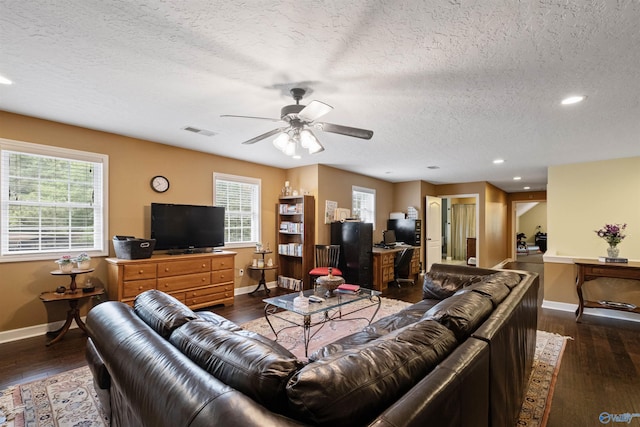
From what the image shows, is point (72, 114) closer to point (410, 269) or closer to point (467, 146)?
point (467, 146)

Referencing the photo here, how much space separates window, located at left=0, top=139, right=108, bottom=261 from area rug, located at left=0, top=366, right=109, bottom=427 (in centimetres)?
160

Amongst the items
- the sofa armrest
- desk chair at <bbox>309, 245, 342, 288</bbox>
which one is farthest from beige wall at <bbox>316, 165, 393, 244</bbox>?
the sofa armrest

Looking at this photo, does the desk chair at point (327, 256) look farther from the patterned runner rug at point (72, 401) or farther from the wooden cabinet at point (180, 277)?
the patterned runner rug at point (72, 401)

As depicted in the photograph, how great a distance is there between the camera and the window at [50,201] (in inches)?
124

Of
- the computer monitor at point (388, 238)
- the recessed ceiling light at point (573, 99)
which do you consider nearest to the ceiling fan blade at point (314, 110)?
the recessed ceiling light at point (573, 99)

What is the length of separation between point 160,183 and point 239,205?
4.62 ft

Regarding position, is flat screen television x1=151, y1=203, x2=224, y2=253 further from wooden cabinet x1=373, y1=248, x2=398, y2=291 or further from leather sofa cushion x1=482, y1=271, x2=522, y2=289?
leather sofa cushion x1=482, y1=271, x2=522, y2=289

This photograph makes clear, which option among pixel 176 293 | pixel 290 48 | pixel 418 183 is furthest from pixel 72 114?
pixel 418 183

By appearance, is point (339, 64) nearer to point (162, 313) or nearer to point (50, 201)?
point (162, 313)

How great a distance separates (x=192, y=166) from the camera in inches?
182

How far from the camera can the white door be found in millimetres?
7344

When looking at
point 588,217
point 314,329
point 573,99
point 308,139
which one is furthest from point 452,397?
point 588,217

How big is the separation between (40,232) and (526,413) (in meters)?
4.94

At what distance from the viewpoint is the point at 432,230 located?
7.48m
